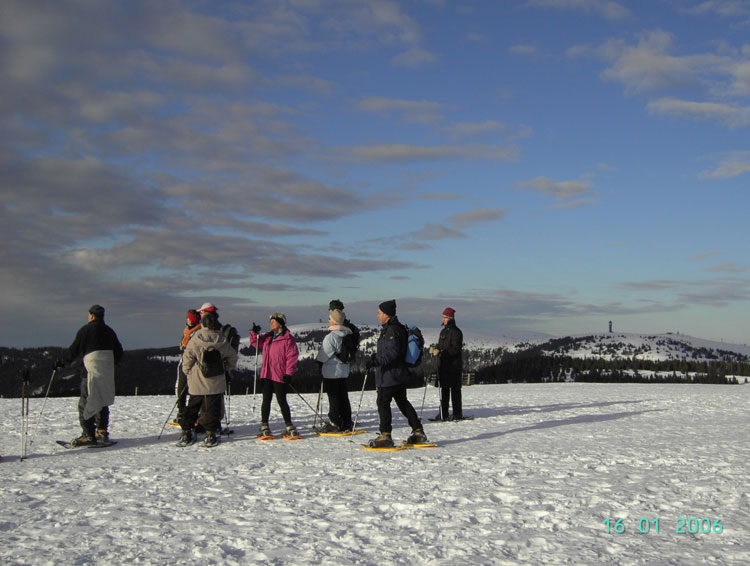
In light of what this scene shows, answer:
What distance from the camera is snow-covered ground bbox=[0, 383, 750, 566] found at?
487 centimetres

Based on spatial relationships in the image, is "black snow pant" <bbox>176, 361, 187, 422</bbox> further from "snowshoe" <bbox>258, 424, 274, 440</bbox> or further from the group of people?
"snowshoe" <bbox>258, 424, 274, 440</bbox>

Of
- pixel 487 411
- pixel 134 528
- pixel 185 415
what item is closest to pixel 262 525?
pixel 134 528

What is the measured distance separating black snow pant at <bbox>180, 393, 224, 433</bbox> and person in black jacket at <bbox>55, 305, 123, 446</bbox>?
4.20 feet

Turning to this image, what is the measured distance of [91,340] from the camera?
10.2 meters

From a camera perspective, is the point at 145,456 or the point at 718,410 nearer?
the point at 145,456

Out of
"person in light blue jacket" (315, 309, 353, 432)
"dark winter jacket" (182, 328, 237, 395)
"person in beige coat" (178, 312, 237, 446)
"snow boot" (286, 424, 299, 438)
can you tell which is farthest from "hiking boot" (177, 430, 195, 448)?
"person in light blue jacket" (315, 309, 353, 432)

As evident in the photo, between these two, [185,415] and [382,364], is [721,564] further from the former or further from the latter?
[185,415]

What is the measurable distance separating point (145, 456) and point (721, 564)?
290 inches

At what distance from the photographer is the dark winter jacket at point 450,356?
12805mm

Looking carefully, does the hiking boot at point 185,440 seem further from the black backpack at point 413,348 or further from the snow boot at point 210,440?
the black backpack at point 413,348

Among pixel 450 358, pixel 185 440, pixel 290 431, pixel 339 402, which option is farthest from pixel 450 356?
pixel 185 440

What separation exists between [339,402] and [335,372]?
694mm

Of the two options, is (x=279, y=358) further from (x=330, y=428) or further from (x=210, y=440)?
(x=330, y=428)

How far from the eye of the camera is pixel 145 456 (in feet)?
29.6
